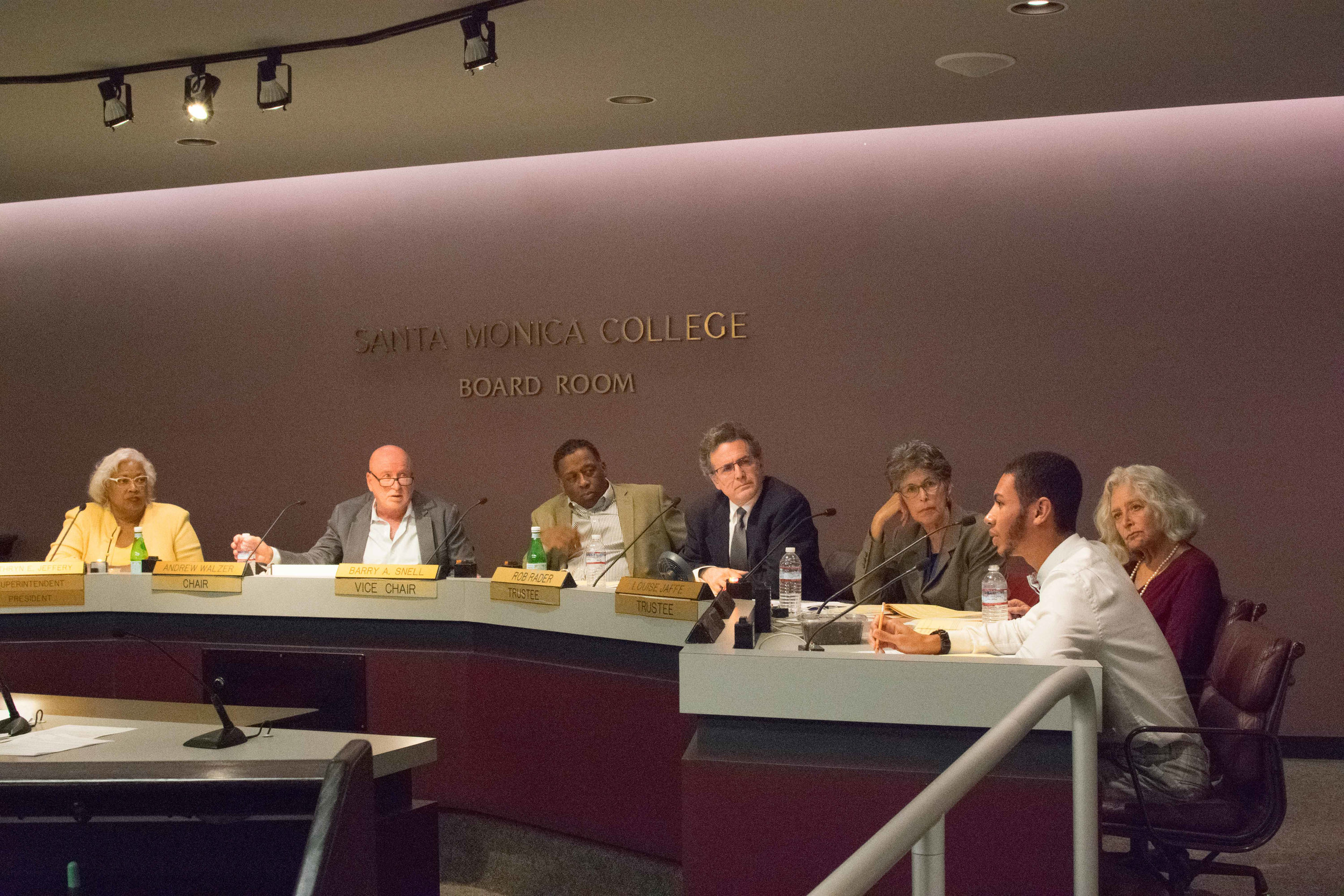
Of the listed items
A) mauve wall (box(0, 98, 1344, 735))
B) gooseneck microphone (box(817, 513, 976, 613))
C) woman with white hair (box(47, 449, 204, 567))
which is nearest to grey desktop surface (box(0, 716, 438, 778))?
gooseneck microphone (box(817, 513, 976, 613))

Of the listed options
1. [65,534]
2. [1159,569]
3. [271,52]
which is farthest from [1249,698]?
[65,534]

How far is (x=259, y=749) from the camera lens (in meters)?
2.59

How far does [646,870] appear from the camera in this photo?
3457 mm

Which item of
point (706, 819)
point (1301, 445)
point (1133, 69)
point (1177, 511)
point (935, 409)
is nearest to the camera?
point (706, 819)

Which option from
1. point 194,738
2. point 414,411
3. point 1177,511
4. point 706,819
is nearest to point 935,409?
point 1177,511

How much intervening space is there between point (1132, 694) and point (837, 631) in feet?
2.47

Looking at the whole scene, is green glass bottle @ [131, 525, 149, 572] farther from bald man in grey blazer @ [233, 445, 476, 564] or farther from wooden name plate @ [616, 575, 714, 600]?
wooden name plate @ [616, 575, 714, 600]

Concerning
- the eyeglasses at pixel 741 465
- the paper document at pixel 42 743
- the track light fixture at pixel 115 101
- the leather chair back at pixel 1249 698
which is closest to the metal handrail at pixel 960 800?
the leather chair back at pixel 1249 698

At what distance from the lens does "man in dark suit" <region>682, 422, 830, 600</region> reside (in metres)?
4.54

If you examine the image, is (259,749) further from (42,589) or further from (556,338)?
(556,338)

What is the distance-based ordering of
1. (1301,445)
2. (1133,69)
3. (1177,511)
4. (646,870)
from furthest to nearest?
(1301,445) < (1133,69) < (1177,511) < (646,870)

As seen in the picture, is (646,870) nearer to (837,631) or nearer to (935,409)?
(837,631)

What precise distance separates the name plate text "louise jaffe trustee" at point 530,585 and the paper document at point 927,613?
1.00 metres

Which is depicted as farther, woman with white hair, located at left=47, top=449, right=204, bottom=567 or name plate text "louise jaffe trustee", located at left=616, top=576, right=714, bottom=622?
woman with white hair, located at left=47, top=449, right=204, bottom=567
